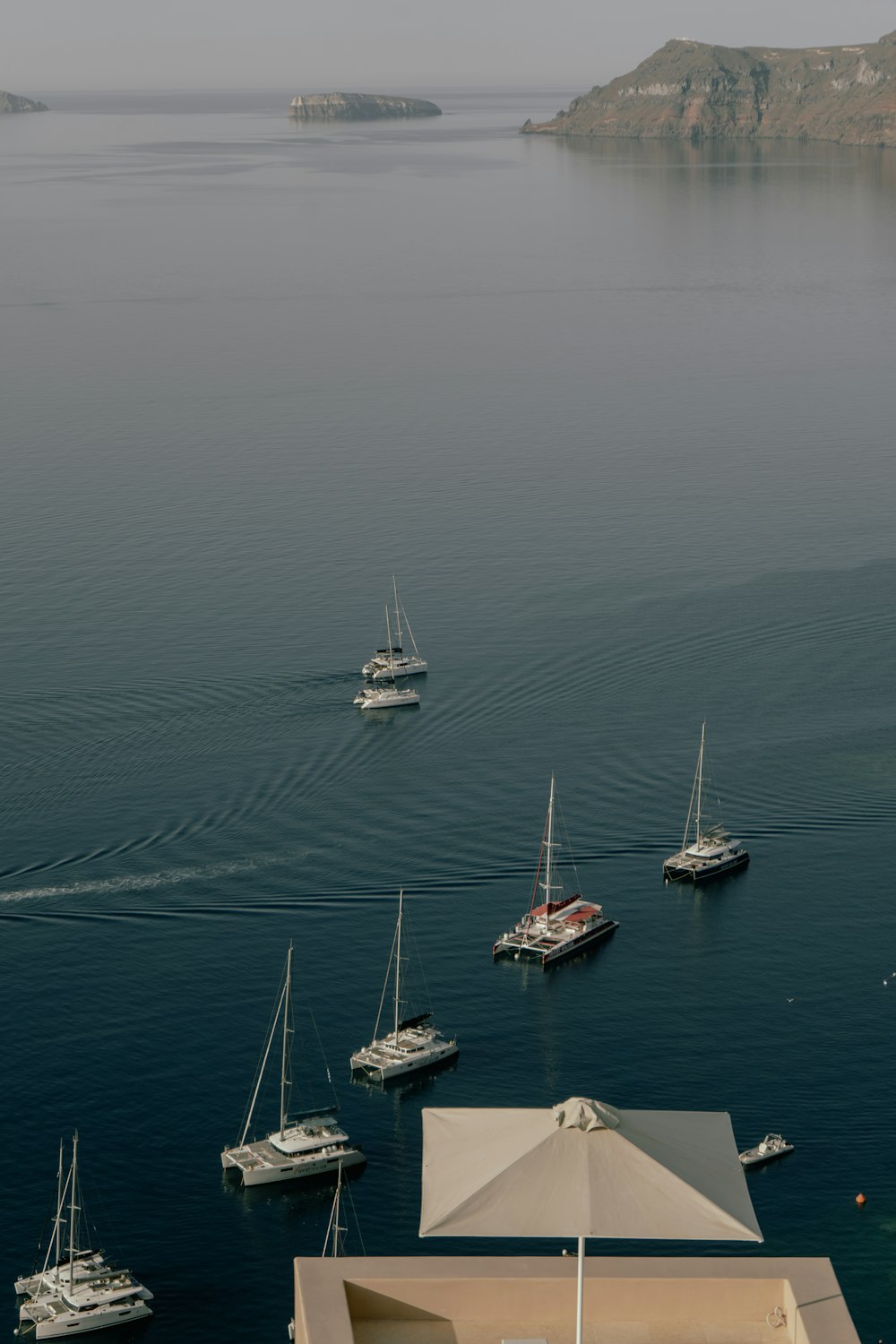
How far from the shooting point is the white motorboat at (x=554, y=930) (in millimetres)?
75312

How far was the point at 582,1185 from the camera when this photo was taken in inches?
1223

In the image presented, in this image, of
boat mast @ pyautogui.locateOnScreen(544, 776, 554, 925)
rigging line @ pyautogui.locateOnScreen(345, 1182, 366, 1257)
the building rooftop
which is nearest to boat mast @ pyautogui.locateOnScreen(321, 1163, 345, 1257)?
rigging line @ pyautogui.locateOnScreen(345, 1182, 366, 1257)

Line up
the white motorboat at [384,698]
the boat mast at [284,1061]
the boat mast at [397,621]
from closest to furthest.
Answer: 1. the boat mast at [284,1061]
2. the white motorboat at [384,698]
3. the boat mast at [397,621]

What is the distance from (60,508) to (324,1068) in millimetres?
83309

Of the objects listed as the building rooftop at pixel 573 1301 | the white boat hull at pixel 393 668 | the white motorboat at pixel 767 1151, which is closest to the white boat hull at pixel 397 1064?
the white motorboat at pixel 767 1151

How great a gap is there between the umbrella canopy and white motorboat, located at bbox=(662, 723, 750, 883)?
4938cm

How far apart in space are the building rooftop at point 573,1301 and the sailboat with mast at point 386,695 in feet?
234

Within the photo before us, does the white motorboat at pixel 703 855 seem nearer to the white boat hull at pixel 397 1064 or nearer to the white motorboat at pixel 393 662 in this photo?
the white boat hull at pixel 397 1064

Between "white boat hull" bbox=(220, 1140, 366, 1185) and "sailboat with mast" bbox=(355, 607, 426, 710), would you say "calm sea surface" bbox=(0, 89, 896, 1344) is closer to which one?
"white boat hull" bbox=(220, 1140, 366, 1185)

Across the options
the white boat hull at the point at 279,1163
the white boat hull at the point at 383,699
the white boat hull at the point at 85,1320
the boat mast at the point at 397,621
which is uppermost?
the boat mast at the point at 397,621

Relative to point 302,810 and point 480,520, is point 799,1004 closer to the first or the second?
point 302,810

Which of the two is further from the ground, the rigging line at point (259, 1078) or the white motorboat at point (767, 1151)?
the rigging line at point (259, 1078)

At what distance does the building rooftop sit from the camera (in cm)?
3031

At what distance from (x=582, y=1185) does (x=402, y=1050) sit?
120ft
